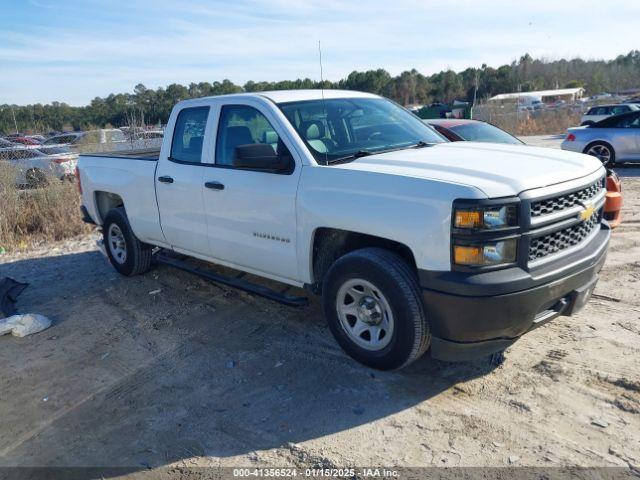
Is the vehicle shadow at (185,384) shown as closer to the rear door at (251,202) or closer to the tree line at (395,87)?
the rear door at (251,202)

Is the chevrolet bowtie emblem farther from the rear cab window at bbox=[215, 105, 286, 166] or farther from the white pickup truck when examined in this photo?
the rear cab window at bbox=[215, 105, 286, 166]

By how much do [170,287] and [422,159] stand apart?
3585 millimetres

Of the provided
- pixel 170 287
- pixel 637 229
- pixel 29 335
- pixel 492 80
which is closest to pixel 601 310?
pixel 637 229

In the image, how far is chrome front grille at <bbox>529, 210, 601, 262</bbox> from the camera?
11.0ft


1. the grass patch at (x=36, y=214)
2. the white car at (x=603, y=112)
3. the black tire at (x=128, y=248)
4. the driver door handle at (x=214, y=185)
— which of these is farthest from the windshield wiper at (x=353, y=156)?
the white car at (x=603, y=112)

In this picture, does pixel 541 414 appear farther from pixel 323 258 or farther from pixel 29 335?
pixel 29 335

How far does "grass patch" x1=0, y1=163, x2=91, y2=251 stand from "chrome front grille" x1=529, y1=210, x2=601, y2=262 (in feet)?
27.0

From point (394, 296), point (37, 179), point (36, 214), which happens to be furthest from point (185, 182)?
point (37, 179)

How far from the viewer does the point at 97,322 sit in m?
5.43

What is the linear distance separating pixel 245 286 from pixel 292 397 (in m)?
1.47

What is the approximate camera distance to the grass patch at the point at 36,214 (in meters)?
9.17

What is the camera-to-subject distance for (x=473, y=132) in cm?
842

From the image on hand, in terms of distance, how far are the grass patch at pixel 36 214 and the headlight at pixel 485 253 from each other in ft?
26.1

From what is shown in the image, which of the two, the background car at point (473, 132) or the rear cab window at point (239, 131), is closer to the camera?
the rear cab window at point (239, 131)
